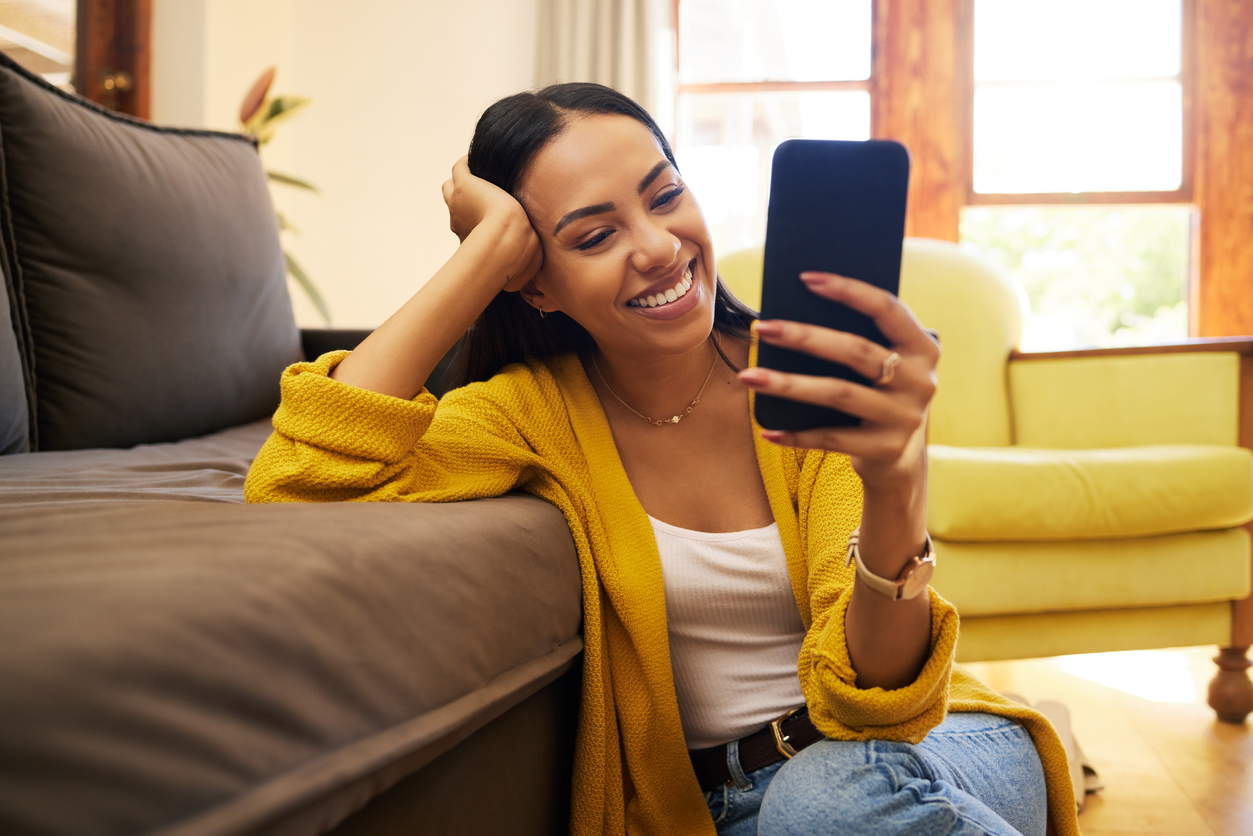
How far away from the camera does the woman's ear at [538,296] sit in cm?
92

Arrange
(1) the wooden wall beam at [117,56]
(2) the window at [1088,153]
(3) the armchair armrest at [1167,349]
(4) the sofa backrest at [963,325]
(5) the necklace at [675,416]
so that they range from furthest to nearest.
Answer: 1. (2) the window at [1088,153]
2. (1) the wooden wall beam at [117,56]
3. (4) the sofa backrest at [963,325]
4. (3) the armchair armrest at [1167,349]
5. (5) the necklace at [675,416]

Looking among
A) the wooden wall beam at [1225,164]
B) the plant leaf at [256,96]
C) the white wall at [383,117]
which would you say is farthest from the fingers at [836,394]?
the wooden wall beam at [1225,164]

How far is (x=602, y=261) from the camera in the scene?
0.82 meters

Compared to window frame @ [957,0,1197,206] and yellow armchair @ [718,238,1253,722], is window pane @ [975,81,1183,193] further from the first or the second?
yellow armchair @ [718,238,1253,722]

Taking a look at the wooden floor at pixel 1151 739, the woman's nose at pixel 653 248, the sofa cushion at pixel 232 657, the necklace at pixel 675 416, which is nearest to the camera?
the sofa cushion at pixel 232 657

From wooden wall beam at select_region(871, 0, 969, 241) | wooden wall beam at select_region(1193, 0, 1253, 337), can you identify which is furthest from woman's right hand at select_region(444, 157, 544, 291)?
wooden wall beam at select_region(1193, 0, 1253, 337)

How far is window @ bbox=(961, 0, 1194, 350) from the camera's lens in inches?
130

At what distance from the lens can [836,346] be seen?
48cm

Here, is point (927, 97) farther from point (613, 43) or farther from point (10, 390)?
point (10, 390)

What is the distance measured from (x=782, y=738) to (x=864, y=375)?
0.40 meters

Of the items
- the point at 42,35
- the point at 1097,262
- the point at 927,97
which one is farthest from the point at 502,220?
the point at 1097,262

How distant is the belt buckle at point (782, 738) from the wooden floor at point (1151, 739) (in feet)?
2.35

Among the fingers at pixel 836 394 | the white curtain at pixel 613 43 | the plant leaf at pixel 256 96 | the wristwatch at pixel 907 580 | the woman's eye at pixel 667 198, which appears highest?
the white curtain at pixel 613 43

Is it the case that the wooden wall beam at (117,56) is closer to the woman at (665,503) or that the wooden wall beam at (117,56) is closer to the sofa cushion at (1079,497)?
the woman at (665,503)
